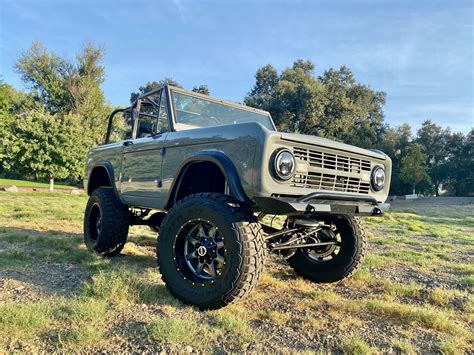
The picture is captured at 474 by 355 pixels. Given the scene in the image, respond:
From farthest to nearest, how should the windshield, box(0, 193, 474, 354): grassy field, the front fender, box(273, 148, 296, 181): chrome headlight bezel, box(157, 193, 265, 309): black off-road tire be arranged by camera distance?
the windshield → the front fender → box(273, 148, 296, 181): chrome headlight bezel → box(157, 193, 265, 309): black off-road tire → box(0, 193, 474, 354): grassy field

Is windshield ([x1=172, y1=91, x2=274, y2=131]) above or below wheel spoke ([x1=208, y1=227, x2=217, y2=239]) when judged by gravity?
above

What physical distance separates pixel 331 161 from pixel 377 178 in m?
0.82

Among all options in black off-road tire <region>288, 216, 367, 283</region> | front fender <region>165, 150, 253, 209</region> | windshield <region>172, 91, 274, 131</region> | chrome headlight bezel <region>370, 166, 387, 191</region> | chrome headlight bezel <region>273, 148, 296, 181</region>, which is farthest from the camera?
windshield <region>172, 91, 274, 131</region>

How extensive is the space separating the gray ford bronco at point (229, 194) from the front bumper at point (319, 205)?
0.04 ft

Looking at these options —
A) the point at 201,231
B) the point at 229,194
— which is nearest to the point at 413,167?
the point at 229,194

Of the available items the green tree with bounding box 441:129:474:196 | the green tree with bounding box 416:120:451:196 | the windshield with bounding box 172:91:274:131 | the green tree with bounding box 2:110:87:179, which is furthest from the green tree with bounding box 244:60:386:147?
the windshield with bounding box 172:91:274:131

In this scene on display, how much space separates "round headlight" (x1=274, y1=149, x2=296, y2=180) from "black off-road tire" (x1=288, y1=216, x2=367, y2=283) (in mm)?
1354

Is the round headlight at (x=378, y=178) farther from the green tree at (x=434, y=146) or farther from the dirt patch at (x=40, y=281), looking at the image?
the green tree at (x=434, y=146)

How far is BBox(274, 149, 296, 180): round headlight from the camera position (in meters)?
3.11

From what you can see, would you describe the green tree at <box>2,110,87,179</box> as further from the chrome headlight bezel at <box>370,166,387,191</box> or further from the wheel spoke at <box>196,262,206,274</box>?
the chrome headlight bezel at <box>370,166,387,191</box>

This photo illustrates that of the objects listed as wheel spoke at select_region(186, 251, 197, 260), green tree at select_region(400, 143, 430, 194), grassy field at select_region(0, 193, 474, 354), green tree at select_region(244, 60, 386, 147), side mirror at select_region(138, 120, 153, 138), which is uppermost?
green tree at select_region(244, 60, 386, 147)

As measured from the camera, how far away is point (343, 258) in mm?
4371

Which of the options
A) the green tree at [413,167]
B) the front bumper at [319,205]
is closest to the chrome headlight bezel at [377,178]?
the front bumper at [319,205]

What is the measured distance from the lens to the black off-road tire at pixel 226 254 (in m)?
2.99
